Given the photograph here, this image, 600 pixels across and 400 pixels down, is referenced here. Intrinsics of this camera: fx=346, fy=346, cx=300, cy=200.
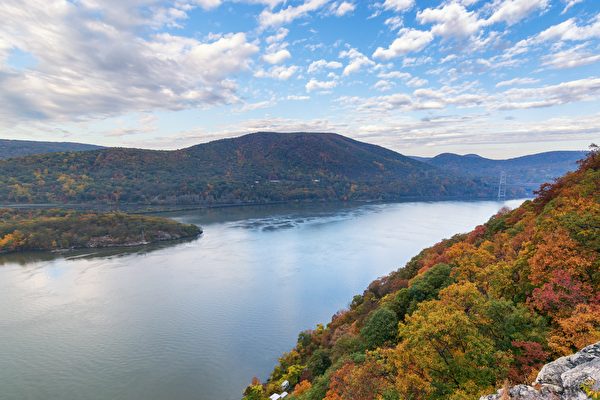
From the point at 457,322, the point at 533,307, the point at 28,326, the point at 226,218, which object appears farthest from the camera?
the point at 226,218

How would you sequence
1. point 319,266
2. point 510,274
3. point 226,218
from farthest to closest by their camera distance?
point 226,218
point 319,266
point 510,274

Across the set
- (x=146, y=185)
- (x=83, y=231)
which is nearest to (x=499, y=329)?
(x=83, y=231)

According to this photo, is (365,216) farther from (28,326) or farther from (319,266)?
(28,326)

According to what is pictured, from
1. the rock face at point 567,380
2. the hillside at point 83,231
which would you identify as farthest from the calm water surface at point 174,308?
the rock face at point 567,380

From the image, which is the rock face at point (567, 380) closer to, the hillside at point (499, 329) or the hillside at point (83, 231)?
the hillside at point (499, 329)

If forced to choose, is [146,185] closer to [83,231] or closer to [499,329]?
[83,231]

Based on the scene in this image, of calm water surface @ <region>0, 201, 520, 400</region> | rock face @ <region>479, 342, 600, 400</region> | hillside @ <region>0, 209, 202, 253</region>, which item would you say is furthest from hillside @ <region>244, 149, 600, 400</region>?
hillside @ <region>0, 209, 202, 253</region>

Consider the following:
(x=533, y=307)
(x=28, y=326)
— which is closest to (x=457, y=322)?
(x=533, y=307)
